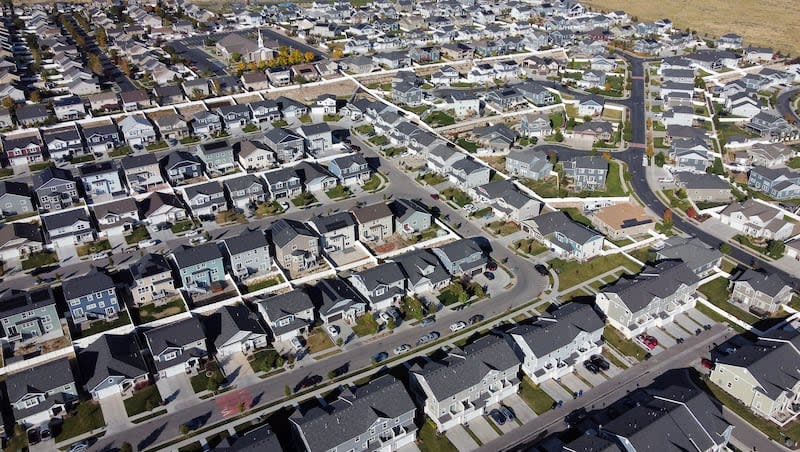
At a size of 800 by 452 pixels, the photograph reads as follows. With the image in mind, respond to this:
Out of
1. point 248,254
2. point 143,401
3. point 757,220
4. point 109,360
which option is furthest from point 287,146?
point 757,220

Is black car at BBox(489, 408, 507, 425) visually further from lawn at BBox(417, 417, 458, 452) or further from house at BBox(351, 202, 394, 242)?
house at BBox(351, 202, 394, 242)

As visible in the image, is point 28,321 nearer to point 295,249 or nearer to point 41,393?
point 41,393

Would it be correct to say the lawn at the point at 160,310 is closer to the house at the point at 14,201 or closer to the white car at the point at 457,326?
the white car at the point at 457,326

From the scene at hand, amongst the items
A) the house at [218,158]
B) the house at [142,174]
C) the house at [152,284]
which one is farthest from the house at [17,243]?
the house at [218,158]

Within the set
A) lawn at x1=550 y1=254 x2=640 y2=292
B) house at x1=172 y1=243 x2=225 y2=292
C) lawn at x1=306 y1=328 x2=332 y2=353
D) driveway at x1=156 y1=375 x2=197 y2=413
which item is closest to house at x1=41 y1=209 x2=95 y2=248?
house at x1=172 y1=243 x2=225 y2=292

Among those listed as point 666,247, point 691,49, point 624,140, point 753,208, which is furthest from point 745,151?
point 691,49

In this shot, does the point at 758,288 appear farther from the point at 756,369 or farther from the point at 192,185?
the point at 192,185

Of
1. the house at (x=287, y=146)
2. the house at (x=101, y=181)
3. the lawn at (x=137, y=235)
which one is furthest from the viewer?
the house at (x=287, y=146)

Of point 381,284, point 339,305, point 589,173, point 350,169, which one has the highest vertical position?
point 589,173
